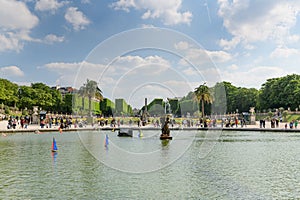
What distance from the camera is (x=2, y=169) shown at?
15523 millimetres

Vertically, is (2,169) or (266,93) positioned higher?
(266,93)

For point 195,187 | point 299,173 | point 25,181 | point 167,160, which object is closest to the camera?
point 195,187

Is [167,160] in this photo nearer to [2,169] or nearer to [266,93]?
[2,169]

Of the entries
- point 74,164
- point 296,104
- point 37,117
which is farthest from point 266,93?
point 74,164

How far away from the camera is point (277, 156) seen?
63.8 ft

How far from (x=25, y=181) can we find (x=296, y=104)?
78.0 m

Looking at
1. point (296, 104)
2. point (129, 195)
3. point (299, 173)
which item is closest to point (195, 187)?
point (129, 195)

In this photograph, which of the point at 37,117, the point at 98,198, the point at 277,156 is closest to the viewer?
the point at 98,198

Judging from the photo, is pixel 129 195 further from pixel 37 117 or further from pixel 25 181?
pixel 37 117

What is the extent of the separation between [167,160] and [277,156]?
6.23m

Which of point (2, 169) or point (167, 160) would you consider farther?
point (167, 160)

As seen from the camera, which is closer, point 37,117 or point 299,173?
point 299,173

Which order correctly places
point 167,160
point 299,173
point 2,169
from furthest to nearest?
point 167,160
point 2,169
point 299,173

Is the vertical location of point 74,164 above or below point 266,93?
below
